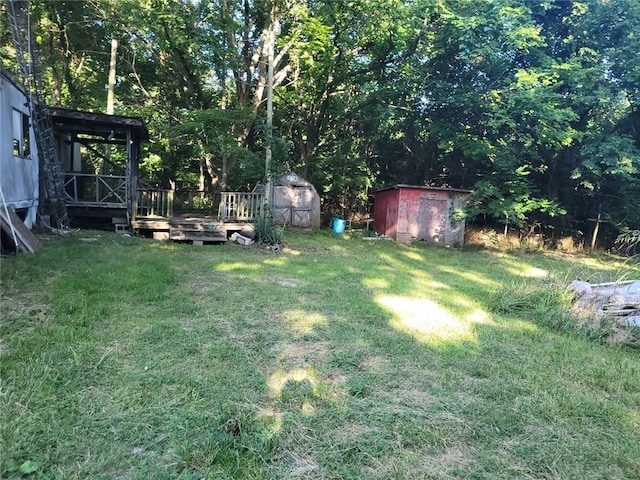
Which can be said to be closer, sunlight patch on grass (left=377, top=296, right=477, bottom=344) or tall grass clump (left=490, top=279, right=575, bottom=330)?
sunlight patch on grass (left=377, top=296, right=477, bottom=344)

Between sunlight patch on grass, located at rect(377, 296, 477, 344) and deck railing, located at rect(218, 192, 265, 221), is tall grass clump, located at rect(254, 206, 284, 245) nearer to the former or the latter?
deck railing, located at rect(218, 192, 265, 221)

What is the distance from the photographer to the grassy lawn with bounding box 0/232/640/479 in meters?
2.34

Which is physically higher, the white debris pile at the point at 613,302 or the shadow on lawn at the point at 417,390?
the white debris pile at the point at 613,302

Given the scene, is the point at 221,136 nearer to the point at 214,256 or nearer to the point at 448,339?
the point at 214,256

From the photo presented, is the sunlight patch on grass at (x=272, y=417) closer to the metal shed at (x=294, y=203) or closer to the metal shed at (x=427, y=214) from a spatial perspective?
the metal shed at (x=427, y=214)

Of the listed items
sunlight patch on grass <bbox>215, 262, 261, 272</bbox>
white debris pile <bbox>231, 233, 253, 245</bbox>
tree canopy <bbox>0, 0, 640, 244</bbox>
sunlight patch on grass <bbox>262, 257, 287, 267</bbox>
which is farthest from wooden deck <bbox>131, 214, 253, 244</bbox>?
tree canopy <bbox>0, 0, 640, 244</bbox>

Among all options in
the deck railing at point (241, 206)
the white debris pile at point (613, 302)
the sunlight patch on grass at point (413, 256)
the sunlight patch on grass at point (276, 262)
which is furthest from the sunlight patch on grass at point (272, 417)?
the deck railing at point (241, 206)

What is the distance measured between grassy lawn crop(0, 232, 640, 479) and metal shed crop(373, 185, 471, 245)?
879 centimetres

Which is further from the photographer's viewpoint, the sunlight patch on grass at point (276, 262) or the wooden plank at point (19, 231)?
the sunlight patch on grass at point (276, 262)

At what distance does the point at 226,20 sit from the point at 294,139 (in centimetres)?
611

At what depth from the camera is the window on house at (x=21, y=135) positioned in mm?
8508

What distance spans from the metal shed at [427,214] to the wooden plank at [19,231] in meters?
11.4

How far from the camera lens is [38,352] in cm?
341

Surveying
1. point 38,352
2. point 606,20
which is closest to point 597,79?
point 606,20
